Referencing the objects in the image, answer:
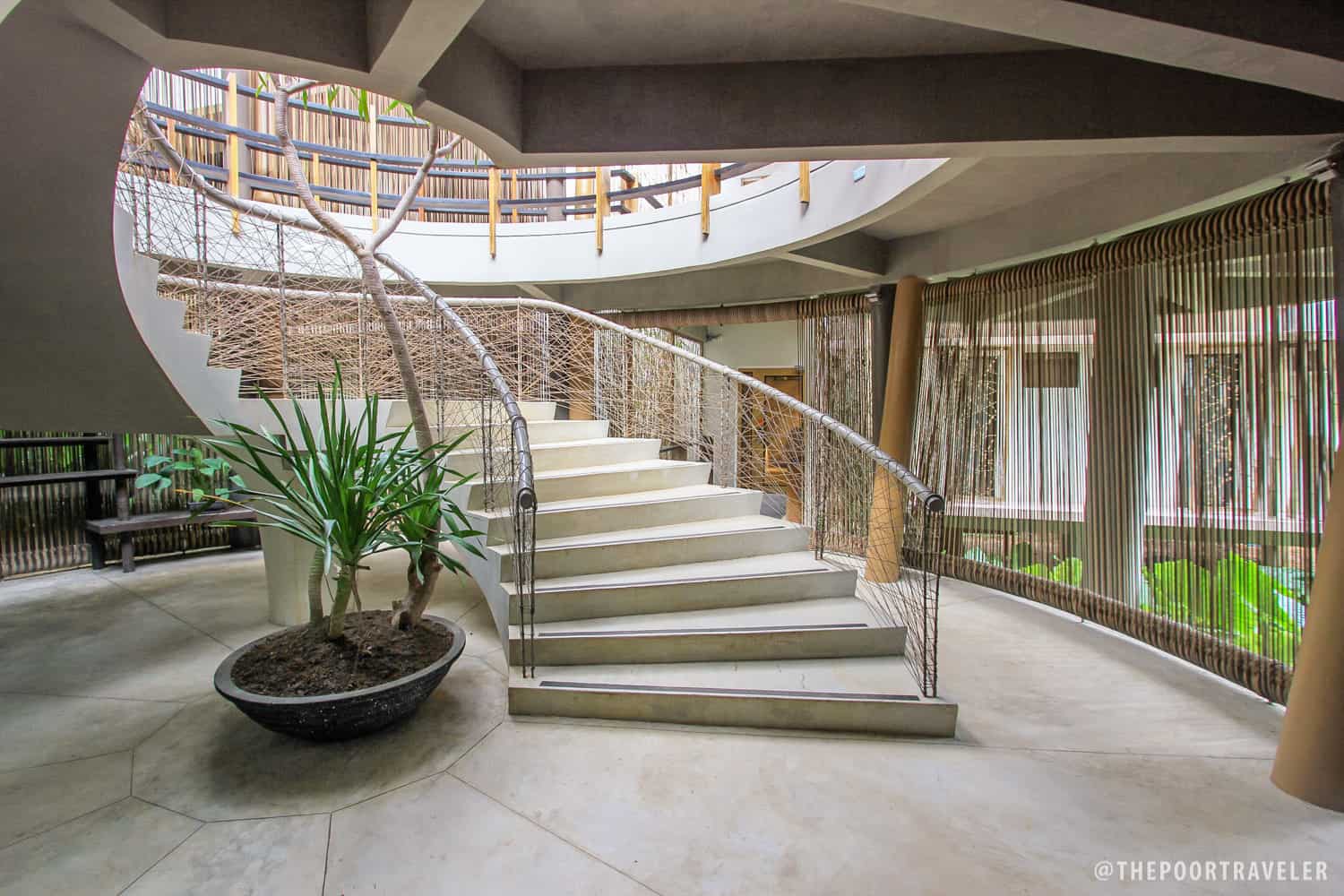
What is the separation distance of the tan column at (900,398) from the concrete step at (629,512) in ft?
4.26

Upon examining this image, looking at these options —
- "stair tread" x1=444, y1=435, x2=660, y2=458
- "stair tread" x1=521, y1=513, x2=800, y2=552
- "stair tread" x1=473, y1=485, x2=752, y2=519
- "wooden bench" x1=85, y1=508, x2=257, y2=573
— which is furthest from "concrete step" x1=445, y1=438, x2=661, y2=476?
"wooden bench" x1=85, y1=508, x2=257, y2=573

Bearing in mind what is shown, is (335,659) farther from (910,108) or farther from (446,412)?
(910,108)

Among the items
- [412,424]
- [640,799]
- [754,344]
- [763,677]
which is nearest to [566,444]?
[412,424]

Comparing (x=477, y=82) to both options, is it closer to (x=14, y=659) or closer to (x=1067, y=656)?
(x=1067, y=656)

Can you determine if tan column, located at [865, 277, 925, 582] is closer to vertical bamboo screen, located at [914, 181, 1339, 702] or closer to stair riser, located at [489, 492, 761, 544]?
vertical bamboo screen, located at [914, 181, 1339, 702]

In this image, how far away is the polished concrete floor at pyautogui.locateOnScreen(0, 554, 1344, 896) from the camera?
5.59 ft

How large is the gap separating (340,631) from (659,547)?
148 centimetres

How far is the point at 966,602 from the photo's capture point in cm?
423

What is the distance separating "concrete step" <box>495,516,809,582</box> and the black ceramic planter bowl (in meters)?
0.65

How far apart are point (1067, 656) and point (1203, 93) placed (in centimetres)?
261

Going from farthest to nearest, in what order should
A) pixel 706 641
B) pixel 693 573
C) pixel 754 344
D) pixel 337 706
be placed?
1. pixel 754 344
2. pixel 693 573
3. pixel 706 641
4. pixel 337 706

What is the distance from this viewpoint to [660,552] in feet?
10.6

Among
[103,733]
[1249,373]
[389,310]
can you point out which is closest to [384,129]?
[389,310]

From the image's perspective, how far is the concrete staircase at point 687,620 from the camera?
247 centimetres
